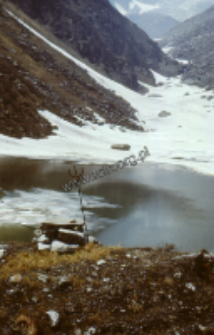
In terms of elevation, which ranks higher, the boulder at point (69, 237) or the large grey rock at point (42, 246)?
the boulder at point (69, 237)

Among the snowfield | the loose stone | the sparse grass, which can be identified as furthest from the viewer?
the snowfield

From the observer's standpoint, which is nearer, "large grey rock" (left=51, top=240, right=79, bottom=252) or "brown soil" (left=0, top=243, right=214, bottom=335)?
"brown soil" (left=0, top=243, right=214, bottom=335)

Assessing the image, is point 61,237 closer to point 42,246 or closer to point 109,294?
point 42,246

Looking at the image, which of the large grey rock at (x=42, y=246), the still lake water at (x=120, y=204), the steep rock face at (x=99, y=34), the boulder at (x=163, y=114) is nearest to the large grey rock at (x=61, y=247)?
the large grey rock at (x=42, y=246)

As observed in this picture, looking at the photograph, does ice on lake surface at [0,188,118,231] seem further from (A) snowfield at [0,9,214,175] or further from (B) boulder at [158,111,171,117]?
(B) boulder at [158,111,171,117]

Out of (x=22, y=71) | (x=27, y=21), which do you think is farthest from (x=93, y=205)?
(x=27, y=21)

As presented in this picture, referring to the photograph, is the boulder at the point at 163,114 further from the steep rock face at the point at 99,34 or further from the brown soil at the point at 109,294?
the brown soil at the point at 109,294

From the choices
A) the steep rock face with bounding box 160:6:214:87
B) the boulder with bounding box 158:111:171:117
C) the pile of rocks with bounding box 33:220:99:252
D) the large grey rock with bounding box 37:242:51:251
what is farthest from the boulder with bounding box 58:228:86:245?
the steep rock face with bounding box 160:6:214:87

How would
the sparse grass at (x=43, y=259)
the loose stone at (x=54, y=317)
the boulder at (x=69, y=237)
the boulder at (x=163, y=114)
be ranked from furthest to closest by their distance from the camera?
the boulder at (x=163, y=114)
the boulder at (x=69, y=237)
the sparse grass at (x=43, y=259)
the loose stone at (x=54, y=317)
